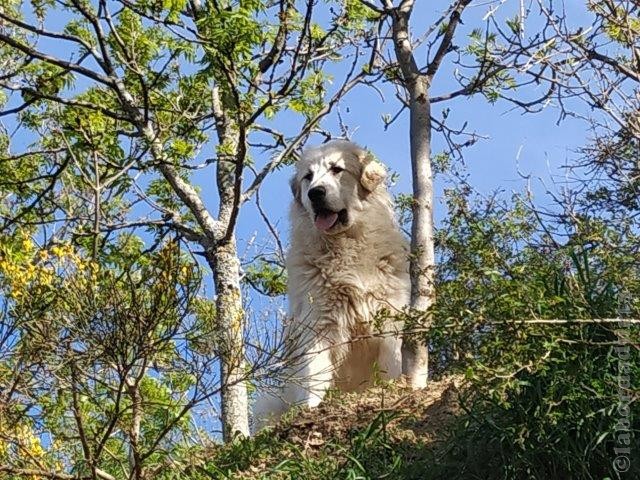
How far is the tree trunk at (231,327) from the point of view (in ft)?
18.7

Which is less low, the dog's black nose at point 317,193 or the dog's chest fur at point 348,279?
the dog's black nose at point 317,193

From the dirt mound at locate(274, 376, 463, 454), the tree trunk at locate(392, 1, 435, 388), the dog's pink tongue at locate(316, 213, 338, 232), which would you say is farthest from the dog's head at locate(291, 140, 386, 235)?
the dirt mound at locate(274, 376, 463, 454)

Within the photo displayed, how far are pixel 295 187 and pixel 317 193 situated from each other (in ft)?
1.49

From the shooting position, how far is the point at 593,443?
3.71 meters

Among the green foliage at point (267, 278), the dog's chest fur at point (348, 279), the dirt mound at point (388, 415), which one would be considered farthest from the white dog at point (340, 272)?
the green foliage at point (267, 278)

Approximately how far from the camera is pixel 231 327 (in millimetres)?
5773

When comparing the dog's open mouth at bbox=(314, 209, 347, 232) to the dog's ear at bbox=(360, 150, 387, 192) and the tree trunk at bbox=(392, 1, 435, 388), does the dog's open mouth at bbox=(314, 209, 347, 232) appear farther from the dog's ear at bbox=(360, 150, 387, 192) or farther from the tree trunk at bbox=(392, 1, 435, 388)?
the tree trunk at bbox=(392, 1, 435, 388)

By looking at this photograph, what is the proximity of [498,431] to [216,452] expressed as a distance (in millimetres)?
2059

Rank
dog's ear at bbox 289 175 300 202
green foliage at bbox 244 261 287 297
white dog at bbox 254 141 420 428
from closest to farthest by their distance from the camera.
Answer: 1. white dog at bbox 254 141 420 428
2. dog's ear at bbox 289 175 300 202
3. green foliage at bbox 244 261 287 297

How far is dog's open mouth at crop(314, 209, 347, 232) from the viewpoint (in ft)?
25.0

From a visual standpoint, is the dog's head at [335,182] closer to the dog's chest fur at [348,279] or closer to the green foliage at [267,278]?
the dog's chest fur at [348,279]

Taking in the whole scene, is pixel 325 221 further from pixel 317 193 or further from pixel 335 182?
pixel 335 182

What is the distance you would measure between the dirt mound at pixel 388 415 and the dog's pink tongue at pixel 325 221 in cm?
193

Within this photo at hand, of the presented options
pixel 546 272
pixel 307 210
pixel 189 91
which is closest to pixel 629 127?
pixel 546 272
